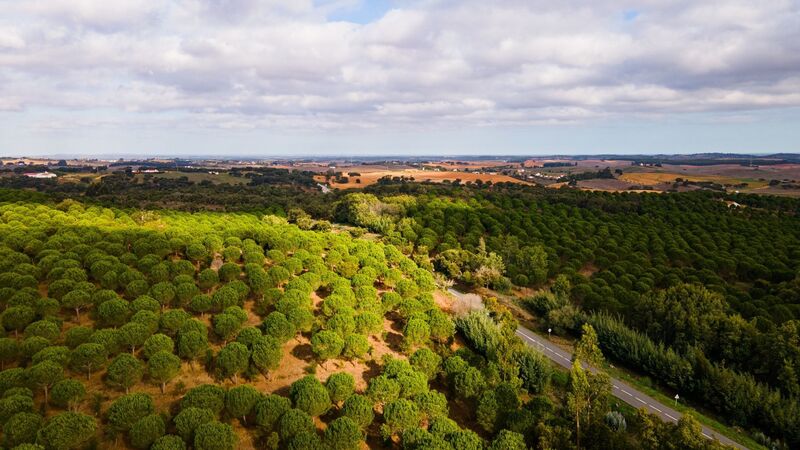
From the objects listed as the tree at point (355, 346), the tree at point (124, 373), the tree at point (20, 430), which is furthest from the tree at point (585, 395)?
the tree at point (20, 430)

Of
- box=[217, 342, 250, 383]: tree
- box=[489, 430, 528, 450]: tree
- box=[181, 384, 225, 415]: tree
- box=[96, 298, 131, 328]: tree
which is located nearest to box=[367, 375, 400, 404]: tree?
box=[489, 430, 528, 450]: tree

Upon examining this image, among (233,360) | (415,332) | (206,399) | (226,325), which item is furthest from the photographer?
(415,332)

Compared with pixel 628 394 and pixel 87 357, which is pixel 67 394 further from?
pixel 628 394

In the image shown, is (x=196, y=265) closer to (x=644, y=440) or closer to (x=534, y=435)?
(x=534, y=435)

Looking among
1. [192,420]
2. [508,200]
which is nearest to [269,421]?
[192,420]

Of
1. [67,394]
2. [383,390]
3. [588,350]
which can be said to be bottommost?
[383,390]

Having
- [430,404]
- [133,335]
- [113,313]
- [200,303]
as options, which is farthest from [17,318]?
[430,404]
